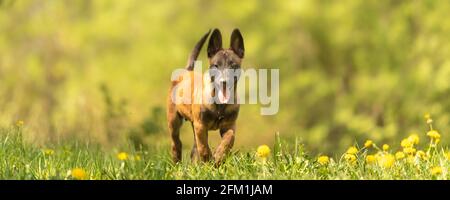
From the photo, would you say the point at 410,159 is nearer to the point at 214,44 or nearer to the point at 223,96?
the point at 223,96

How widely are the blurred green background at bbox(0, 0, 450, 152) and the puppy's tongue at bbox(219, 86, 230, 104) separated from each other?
6.05 m

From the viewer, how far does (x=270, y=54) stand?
13.3 meters

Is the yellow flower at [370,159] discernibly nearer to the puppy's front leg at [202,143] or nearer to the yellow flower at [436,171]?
the yellow flower at [436,171]

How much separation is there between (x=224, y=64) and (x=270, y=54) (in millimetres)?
7024

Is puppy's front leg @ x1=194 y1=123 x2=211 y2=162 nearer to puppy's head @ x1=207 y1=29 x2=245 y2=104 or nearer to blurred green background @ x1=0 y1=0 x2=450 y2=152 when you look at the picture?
puppy's head @ x1=207 y1=29 x2=245 y2=104

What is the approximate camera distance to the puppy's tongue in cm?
625

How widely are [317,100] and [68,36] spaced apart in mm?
3995

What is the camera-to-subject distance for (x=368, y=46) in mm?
13461

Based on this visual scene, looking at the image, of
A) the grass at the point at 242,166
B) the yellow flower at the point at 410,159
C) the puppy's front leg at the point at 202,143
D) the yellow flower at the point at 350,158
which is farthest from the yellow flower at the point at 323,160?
the puppy's front leg at the point at 202,143

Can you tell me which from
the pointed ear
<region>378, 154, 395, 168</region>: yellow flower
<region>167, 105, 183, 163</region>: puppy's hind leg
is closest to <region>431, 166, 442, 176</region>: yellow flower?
<region>378, 154, 395, 168</region>: yellow flower

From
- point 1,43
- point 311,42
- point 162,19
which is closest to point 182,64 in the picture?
point 162,19

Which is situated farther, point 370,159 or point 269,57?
point 269,57

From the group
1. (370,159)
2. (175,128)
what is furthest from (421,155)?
(175,128)

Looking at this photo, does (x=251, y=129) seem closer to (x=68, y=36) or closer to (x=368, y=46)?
(x=368, y=46)
